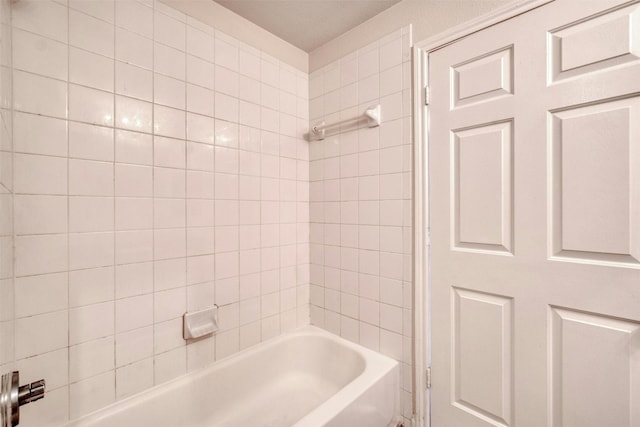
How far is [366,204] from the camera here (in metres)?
1.59

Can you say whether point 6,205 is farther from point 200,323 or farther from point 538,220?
point 538,220

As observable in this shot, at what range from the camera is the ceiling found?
1.45 m

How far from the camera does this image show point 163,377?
4.15 feet

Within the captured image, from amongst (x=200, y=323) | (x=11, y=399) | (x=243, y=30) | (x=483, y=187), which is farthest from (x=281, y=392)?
(x=243, y=30)

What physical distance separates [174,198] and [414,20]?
57.8 inches

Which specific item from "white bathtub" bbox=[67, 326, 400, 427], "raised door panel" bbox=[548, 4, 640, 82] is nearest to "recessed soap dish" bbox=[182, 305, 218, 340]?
"white bathtub" bbox=[67, 326, 400, 427]

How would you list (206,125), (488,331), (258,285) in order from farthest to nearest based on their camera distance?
(258,285) < (206,125) < (488,331)

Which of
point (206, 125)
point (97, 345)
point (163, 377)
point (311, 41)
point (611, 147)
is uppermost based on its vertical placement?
point (311, 41)

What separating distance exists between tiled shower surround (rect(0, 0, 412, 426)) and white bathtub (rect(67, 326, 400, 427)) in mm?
72

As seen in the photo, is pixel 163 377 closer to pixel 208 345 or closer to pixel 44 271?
pixel 208 345

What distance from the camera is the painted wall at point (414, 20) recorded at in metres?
1.23

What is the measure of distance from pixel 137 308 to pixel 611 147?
Answer: 188 centimetres

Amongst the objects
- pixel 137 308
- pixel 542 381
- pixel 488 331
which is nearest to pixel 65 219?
pixel 137 308

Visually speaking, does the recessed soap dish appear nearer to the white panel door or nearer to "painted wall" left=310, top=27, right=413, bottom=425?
"painted wall" left=310, top=27, right=413, bottom=425
